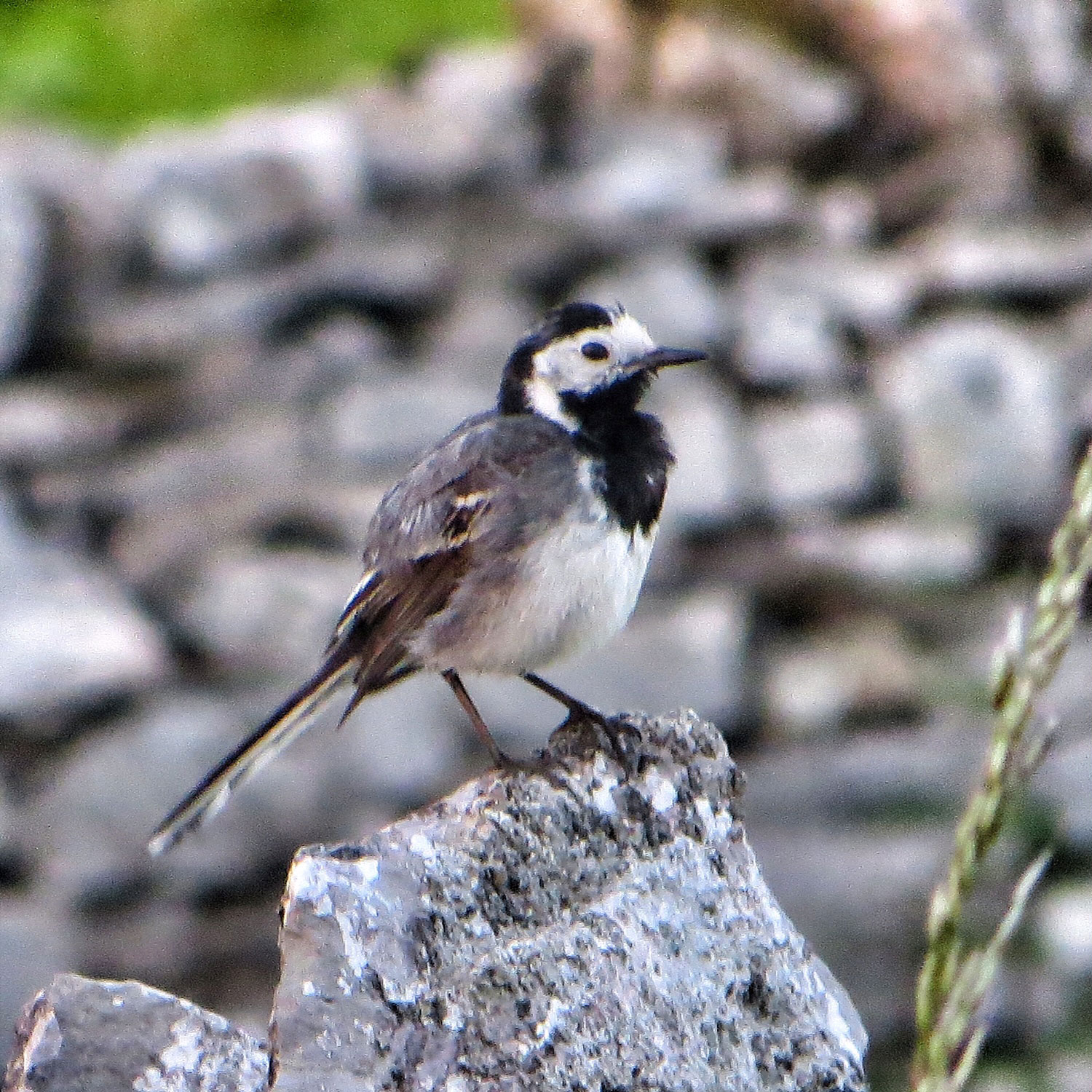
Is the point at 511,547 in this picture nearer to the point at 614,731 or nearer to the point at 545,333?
the point at 545,333

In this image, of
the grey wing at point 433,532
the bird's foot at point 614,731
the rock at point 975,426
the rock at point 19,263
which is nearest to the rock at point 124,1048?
the bird's foot at point 614,731

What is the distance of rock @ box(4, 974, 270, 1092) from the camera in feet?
6.92

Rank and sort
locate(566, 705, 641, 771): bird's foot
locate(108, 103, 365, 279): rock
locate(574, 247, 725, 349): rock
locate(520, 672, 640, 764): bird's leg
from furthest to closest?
1. locate(574, 247, 725, 349): rock
2. locate(108, 103, 365, 279): rock
3. locate(520, 672, 640, 764): bird's leg
4. locate(566, 705, 641, 771): bird's foot

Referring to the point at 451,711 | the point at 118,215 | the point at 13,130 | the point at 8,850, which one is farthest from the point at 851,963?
the point at 13,130

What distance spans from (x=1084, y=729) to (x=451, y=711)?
282 centimetres

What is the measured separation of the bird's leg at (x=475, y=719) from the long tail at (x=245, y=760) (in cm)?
27

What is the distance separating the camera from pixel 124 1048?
2135 millimetres

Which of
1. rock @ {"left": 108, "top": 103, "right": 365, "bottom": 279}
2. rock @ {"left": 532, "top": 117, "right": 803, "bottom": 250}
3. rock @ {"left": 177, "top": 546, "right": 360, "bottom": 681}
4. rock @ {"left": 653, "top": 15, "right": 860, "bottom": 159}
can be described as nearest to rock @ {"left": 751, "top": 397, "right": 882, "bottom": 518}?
rock @ {"left": 532, "top": 117, "right": 803, "bottom": 250}

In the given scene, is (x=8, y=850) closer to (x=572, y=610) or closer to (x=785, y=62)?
(x=572, y=610)

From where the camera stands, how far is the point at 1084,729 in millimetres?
8164

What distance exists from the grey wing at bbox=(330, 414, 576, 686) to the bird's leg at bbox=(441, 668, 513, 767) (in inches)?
6.1

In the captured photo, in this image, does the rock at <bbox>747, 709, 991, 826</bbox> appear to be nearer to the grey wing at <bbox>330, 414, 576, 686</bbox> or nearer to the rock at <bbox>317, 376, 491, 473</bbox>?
the rock at <bbox>317, 376, 491, 473</bbox>

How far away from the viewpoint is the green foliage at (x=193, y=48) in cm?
812

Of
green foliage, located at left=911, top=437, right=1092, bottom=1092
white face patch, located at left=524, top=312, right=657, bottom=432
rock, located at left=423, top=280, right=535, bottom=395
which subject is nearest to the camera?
green foliage, located at left=911, top=437, right=1092, bottom=1092
